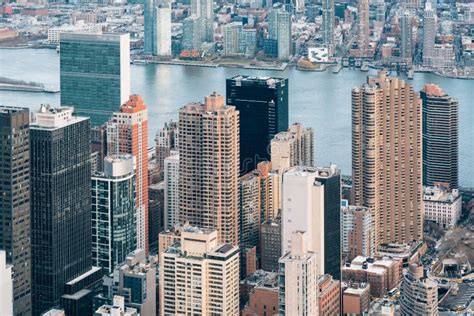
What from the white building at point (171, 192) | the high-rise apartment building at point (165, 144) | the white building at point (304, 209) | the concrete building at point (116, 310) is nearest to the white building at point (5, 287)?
the concrete building at point (116, 310)

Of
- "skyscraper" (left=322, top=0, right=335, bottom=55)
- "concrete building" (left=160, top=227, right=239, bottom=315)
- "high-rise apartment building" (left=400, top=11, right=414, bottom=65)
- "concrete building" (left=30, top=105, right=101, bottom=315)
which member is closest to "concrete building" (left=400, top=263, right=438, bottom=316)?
"concrete building" (left=160, top=227, right=239, bottom=315)

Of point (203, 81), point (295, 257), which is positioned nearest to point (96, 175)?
point (295, 257)

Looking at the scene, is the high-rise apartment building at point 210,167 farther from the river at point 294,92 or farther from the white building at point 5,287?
the river at point 294,92

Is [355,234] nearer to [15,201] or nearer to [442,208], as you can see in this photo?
[442,208]

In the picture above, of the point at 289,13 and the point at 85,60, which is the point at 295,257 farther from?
the point at 289,13

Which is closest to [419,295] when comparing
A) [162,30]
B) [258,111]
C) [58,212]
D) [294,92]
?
[58,212]

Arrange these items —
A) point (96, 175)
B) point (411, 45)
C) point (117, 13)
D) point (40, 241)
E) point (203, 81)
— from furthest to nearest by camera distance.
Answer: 1. point (117, 13)
2. point (411, 45)
3. point (203, 81)
4. point (96, 175)
5. point (40, 241)

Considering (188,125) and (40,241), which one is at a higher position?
(188,125)
